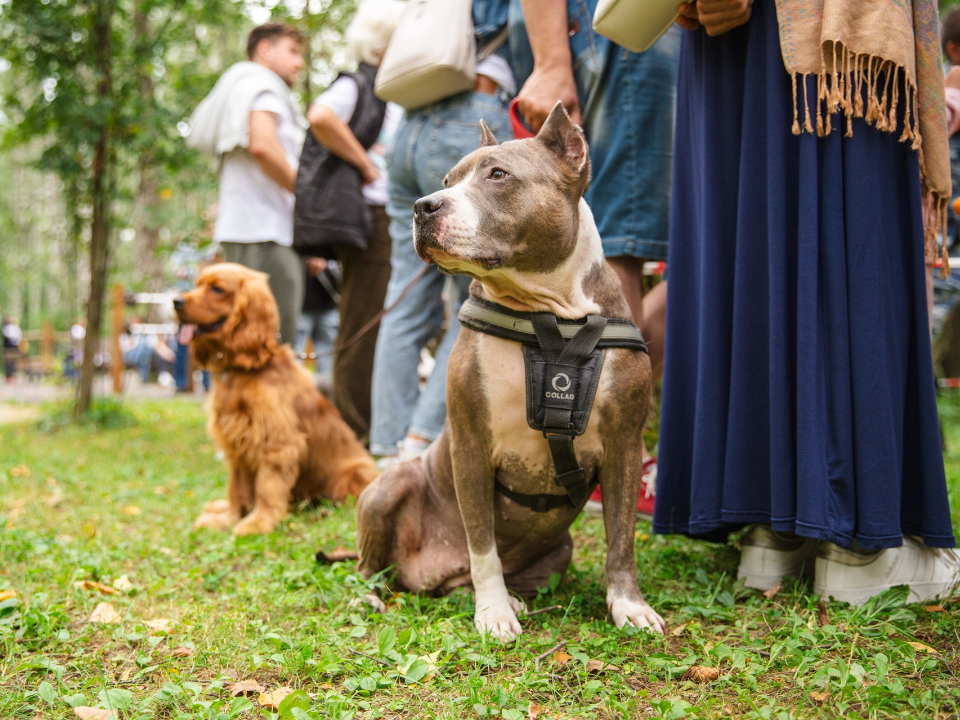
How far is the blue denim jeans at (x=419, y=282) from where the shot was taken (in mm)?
3451

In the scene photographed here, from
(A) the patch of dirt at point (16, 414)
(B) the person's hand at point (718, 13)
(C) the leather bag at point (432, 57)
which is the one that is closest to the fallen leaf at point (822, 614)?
(B) the person's hand at point (718, 13)

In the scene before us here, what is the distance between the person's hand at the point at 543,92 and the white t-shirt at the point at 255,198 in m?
2.68

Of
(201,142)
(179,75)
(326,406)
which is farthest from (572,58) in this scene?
(179,75)

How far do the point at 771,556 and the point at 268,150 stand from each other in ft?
12.5

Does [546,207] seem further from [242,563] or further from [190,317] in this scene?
[190,317]

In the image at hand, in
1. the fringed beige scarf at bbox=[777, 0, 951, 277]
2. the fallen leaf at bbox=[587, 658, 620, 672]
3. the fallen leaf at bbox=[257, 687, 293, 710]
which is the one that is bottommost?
the fallen leaf at bbox=[257, 687, 293, 710]

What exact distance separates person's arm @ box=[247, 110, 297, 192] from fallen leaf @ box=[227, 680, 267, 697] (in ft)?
11.7

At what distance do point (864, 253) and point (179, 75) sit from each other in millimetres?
7816

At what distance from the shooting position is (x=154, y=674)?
6.85 feet

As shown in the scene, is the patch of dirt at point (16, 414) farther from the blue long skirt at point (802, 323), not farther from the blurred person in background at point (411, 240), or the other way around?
the blue long skirt at point (802, 323)

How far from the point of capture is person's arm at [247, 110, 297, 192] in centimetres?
496

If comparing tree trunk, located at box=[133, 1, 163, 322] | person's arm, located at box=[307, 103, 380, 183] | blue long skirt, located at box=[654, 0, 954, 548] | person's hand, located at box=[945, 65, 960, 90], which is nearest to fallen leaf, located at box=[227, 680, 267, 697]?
blue long skirt, located at box=[654, 0, 954, 548]

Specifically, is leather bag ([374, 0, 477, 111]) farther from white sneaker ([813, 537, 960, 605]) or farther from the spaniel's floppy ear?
white sneaker ([813, 537, 960, 605])

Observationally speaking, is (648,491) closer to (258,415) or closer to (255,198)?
(258,415)
